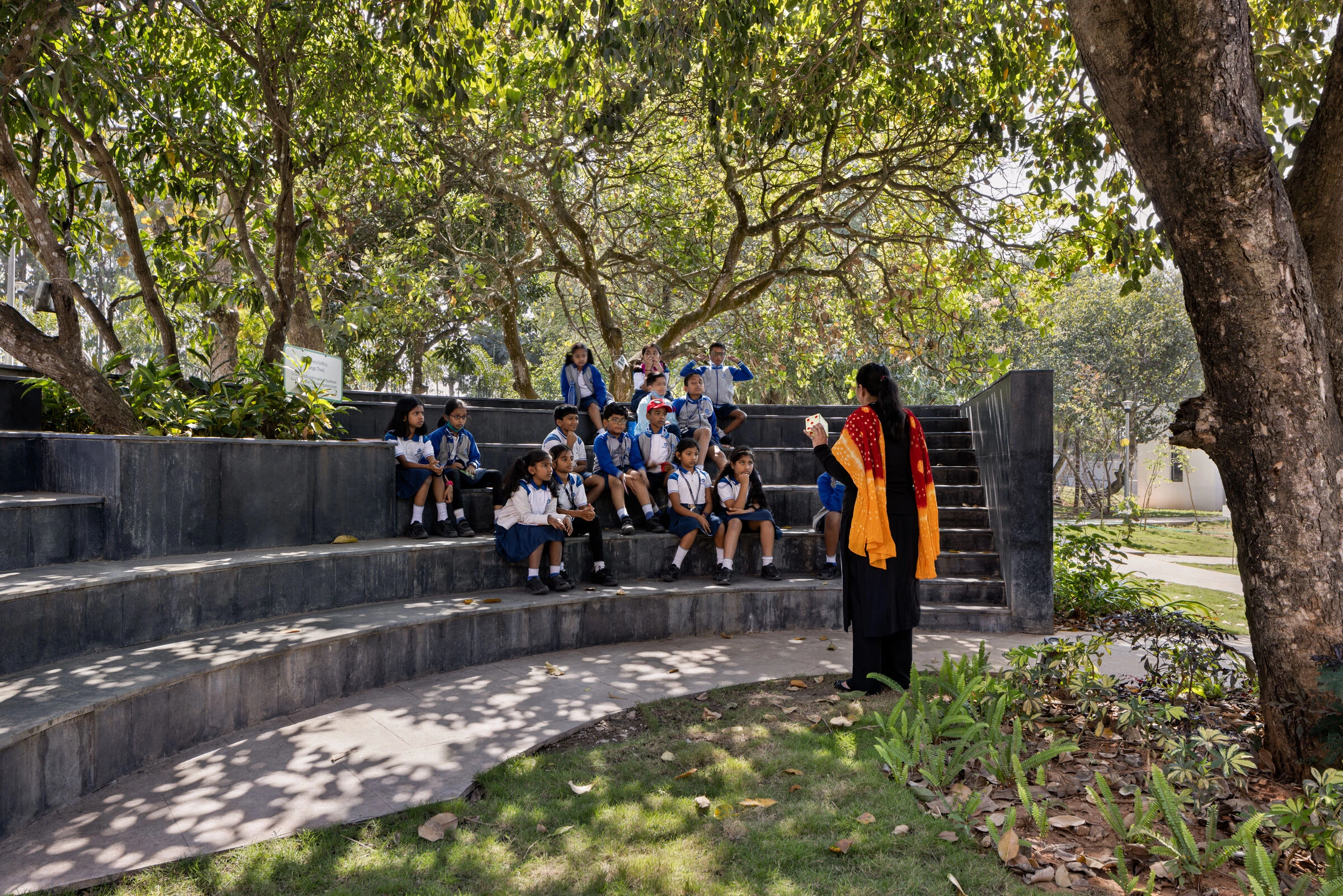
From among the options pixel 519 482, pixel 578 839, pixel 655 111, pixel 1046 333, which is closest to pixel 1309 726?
pixel 578 839

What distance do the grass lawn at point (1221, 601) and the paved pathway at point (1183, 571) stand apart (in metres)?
0.26

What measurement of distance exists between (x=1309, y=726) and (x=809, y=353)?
12.4 metres

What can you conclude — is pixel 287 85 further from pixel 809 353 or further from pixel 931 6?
pixel 809 353

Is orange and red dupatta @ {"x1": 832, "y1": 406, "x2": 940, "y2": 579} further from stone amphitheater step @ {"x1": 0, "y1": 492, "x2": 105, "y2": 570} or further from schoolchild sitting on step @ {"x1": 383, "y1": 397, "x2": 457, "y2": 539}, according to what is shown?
stone amphitheater step @ {"x1": 0, "y1": 492, "x2": 105, "y2": 570}

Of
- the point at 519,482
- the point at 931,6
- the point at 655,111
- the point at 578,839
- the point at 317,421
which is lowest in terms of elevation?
the point at 578,839

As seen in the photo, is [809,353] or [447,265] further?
[809,353]

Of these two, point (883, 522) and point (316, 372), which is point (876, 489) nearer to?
point (883, 522)

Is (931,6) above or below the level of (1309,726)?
above

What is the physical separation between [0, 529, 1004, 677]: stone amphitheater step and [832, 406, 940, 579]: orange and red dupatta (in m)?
2.71

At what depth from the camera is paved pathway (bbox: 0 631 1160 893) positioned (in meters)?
3.18

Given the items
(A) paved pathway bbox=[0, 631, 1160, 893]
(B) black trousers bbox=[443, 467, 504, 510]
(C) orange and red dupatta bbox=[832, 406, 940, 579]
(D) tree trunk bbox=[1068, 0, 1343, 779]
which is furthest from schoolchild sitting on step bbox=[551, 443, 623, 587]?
(D) tree trunk bbox=[1068, 0, 1343, 779]

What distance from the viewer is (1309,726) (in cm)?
345

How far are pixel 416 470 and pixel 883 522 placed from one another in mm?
4174

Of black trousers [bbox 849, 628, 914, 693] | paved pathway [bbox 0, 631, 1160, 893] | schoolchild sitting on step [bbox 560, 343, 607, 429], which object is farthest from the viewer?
schoolchild sitting on step [bbox 560, 343, 607, 429]
